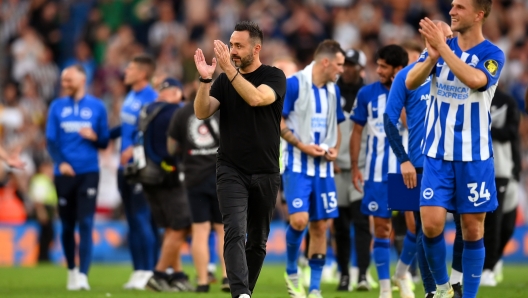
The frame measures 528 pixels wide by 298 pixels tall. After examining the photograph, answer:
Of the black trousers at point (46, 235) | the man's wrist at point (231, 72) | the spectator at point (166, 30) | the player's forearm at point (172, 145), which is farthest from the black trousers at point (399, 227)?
the spectator at point (166, 30)

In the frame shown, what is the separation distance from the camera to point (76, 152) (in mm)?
12914

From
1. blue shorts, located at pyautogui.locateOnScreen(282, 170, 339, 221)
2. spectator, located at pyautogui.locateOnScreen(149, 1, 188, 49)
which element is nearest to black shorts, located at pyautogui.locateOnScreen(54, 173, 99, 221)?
blue shorts, located at pyautogui.locateOnScreen(282, 170, 339, 221)

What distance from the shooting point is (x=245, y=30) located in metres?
8.27

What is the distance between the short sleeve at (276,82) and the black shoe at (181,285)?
14.3ft

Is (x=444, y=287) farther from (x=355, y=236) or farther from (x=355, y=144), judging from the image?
(x=355, y=236)

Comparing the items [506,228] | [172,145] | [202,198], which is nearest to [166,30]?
[172,145]

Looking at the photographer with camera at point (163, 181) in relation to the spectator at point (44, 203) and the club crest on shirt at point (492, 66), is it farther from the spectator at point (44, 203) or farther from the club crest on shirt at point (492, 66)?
the spectator at point (44, 203)

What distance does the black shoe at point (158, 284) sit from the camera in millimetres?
11914

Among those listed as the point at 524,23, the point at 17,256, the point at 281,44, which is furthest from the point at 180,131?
the point at 524,23

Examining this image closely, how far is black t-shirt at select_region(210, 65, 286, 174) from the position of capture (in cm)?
824

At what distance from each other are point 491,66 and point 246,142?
226 cm

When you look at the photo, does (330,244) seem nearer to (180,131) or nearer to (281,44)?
(180,131)

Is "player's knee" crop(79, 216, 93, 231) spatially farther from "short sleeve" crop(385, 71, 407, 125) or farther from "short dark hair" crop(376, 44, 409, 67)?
"short sleeve" crop(385, 71, 407, 125)

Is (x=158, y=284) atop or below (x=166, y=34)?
below
